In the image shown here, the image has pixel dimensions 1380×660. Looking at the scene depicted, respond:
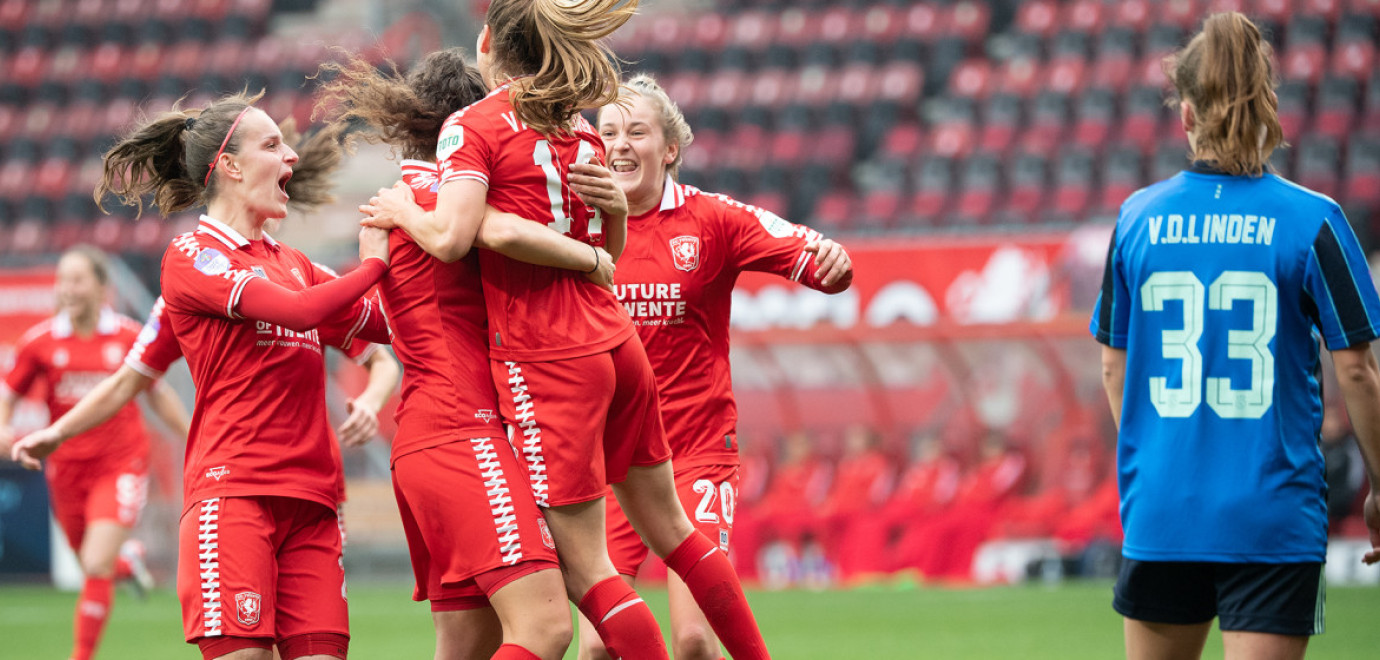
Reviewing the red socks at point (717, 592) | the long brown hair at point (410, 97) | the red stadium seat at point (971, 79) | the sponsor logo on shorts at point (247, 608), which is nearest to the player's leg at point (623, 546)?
the red socks at point (717, 592)

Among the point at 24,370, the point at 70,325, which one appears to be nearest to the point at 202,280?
the point at 24,370

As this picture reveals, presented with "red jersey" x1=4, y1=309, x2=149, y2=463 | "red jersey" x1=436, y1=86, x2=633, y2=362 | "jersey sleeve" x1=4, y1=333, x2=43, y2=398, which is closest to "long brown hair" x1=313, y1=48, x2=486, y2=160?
A: "red jersey" x1=436, y1=86, x2=633, y2=362

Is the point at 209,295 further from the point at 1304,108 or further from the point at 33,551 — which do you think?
the point at 1304,108

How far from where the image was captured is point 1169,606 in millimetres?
3617

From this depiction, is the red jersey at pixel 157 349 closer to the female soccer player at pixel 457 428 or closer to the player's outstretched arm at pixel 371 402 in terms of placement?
the player's outstretched arm at pixel 371 402

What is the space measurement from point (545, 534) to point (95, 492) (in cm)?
548

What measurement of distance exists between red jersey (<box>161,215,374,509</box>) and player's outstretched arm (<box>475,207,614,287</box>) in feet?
2.36

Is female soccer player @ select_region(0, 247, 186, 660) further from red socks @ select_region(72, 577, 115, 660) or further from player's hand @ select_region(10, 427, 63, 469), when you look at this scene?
player's hand @ select_region(10, 427, 63, 469)

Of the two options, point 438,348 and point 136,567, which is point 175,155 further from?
point 136,567

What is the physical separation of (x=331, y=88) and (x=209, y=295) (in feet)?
2.12

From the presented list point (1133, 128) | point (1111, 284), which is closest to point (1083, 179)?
point (1133, 128)

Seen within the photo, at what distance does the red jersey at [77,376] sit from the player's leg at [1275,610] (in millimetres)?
6817

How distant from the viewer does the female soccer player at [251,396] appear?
3.94m

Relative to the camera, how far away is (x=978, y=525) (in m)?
14.3
